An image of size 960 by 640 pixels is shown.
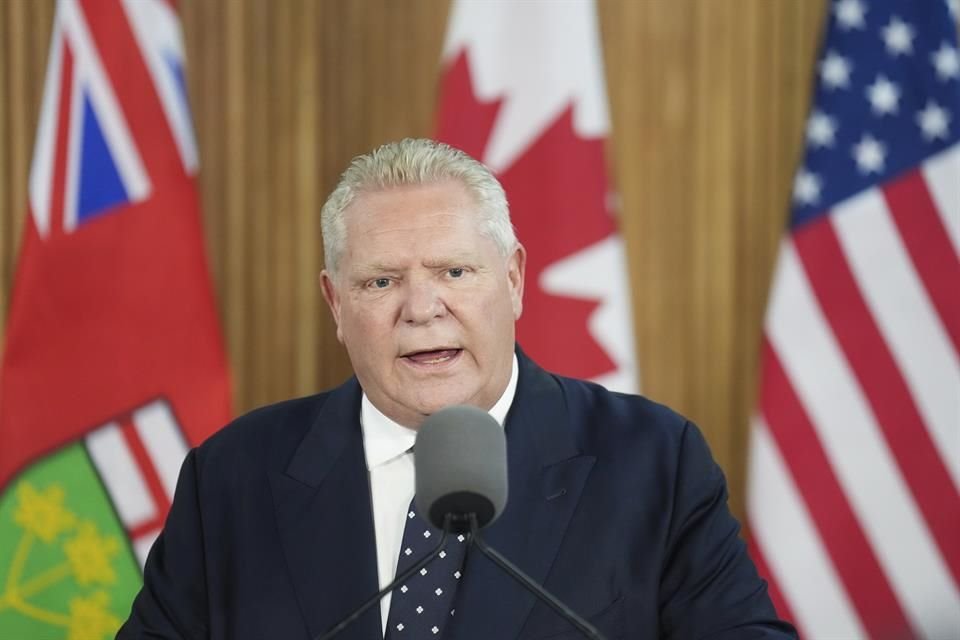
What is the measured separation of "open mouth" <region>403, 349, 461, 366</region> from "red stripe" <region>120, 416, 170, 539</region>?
1387 millimetres

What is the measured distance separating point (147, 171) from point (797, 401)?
5.24 feet

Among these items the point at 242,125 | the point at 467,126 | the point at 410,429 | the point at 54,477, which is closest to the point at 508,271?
the point at 410,429

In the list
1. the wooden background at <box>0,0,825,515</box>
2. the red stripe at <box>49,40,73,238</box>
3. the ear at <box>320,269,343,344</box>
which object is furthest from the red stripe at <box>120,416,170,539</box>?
the ear at <box>320,269,343,344</box>

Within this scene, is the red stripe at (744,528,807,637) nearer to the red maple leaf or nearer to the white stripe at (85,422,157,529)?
the red maple leaf

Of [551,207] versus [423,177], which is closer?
[423,177]

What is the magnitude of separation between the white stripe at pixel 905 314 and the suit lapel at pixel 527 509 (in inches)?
45.9

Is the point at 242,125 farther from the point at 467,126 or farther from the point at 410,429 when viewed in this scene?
the point at 410,429

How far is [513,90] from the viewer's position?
9.55 ft

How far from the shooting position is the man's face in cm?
175

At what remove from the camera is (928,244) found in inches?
111

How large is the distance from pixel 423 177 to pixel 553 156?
1.14m

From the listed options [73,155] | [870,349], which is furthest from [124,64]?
[870,349]

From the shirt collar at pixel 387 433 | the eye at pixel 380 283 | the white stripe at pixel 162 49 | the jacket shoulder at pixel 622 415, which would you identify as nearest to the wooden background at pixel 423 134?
the white stripe at pixel 162 49

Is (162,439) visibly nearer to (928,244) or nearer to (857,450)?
(857,450)
